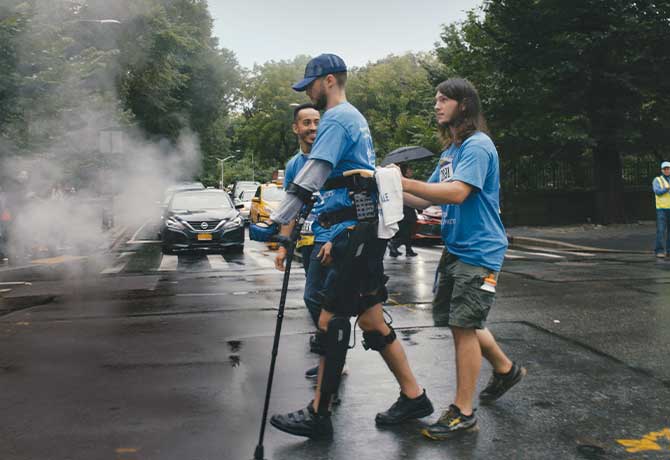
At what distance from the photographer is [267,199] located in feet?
69.1

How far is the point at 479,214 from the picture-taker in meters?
4.01

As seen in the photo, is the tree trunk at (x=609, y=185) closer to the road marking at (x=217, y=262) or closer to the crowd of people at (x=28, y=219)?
the road marking at (x=217, y=262)

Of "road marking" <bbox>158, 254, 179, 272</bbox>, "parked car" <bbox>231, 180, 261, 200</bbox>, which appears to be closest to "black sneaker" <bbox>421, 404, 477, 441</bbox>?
"road marking" <bbox>158, 254, 179, 272</bbox>

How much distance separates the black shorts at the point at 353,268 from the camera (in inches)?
151

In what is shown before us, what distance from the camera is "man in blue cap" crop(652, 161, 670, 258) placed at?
1346cm

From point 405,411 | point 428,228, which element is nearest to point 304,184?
point 405,411

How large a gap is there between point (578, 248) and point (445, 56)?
457 inches

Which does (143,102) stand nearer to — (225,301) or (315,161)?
(225,301)

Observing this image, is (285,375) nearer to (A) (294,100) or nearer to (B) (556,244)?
(B) (556,244)

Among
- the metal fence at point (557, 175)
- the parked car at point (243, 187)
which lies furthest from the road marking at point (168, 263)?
the parked car at point (243, 187)

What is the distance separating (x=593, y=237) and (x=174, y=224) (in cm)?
1009

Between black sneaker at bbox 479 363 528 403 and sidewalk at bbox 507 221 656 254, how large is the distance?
12.1 m

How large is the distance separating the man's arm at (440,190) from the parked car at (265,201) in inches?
636

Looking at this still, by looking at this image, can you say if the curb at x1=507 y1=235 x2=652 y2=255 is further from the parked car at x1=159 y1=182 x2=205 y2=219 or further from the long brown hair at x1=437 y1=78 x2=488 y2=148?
the long brown hair at x1=437 y1=78 x2=488 y2=148
